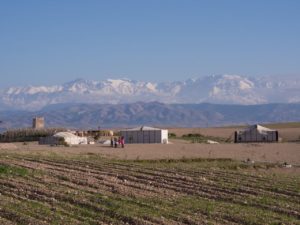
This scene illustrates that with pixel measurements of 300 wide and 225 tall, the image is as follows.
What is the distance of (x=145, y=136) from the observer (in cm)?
6744

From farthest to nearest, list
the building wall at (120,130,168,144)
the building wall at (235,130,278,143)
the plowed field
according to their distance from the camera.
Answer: the building wall at (235,130,278,143)
the building wall at (120,130,168,144)
the plowed field

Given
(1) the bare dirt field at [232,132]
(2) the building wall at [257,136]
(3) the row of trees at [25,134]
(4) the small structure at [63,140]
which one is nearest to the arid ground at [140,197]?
(4) the small structure at [63,140]

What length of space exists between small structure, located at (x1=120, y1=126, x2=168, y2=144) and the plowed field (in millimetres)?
39105

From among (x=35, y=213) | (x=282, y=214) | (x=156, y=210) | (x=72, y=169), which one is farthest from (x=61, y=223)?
(x=72, y=169)

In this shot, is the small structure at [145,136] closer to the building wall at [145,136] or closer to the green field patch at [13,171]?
the building wall at [145,136]

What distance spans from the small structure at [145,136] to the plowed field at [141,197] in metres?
39.1

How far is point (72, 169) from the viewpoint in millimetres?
27641

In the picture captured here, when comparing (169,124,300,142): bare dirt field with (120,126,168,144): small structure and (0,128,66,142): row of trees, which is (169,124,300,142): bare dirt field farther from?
(0,128,66,142): row of trees

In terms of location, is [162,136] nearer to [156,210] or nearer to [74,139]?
[74,139]

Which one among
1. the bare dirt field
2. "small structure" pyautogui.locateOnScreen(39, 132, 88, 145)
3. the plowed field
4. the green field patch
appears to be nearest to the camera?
the plowed field

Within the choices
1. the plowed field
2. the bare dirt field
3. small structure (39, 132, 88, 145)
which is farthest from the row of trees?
the plowed field

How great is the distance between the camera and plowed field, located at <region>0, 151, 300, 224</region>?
600 inches

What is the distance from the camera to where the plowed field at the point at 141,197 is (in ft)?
50.0

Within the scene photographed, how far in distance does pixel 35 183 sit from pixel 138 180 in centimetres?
402
